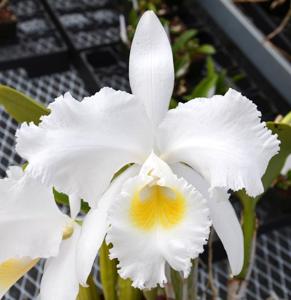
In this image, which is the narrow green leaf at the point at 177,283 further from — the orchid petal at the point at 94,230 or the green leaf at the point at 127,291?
the orchid petal at the point at 94,230

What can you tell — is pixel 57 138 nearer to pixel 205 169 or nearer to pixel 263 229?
pixel 205 169

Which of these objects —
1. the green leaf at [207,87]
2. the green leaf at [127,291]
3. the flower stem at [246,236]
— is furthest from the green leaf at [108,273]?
the green leaf at [207,87]

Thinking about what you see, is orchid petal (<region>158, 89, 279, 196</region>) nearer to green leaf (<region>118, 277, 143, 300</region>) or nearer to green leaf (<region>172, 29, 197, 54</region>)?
green leaf (<region>118, 277, 143, 300</region>)

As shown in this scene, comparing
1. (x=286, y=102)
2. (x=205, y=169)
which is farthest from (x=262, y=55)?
(x=205, y=169)

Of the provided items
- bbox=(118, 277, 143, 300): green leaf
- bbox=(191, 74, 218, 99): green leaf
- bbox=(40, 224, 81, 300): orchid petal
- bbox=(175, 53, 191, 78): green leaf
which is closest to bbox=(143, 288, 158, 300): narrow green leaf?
bbox=(118, 277, 143, 300): green leaf

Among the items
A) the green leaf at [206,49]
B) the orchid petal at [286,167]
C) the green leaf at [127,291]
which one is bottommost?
the green leaf at [206,49]

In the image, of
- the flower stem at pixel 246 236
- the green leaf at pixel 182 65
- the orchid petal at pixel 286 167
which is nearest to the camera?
the flower stem at pixel 246 236

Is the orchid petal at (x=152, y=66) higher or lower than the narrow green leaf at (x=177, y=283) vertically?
higher
